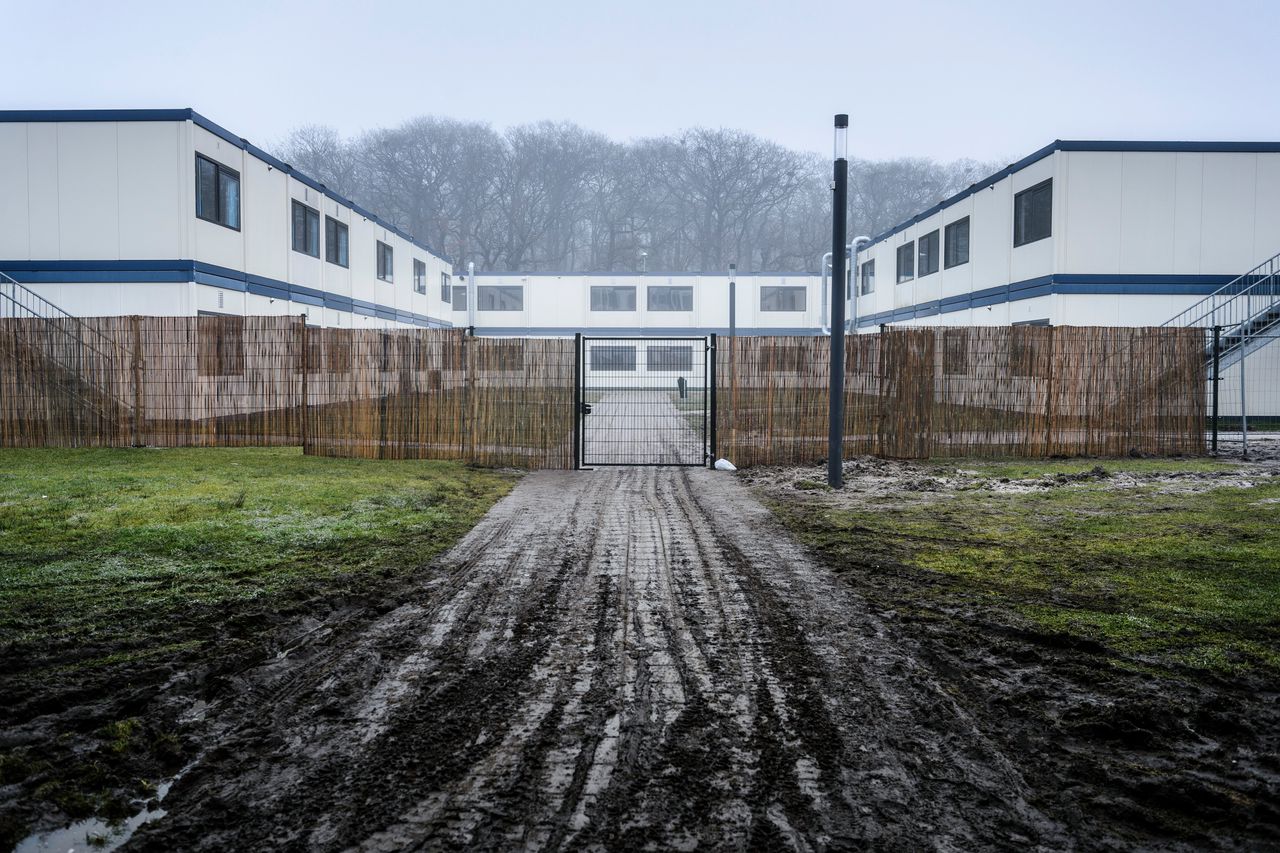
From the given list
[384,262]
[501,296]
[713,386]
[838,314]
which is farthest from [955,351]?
[501,296]

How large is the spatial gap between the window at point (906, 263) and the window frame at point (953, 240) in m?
2.77

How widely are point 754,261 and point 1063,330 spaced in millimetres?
59873

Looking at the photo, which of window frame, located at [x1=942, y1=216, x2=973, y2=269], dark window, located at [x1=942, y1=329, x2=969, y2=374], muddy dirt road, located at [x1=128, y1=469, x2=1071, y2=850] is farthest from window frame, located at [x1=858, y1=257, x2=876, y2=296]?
muddy dirt road, located at [x1=128, y1=469, x2=1071, y2=850]

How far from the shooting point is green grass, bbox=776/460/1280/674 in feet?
14.9

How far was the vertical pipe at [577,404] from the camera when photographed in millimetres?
12016

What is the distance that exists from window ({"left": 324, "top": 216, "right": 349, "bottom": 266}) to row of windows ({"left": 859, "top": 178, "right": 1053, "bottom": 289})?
16.3 m

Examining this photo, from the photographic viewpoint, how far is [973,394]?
522 inches

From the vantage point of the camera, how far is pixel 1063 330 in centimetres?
1349

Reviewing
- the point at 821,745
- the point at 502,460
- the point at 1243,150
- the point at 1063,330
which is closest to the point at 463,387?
the point at 502,460

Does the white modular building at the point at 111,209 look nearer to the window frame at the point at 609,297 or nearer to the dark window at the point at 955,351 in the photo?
the dark window at the point at 955,351

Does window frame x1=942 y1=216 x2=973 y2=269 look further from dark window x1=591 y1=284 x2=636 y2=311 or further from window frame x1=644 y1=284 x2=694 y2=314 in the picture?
dark window x1=591 y1=284 x2=636 y2=311

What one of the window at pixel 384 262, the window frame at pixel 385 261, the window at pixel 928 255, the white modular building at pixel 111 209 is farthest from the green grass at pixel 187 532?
the window at pixel 928 255

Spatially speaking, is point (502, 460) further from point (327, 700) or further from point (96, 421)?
point (327, 700)

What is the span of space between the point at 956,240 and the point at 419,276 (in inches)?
724
